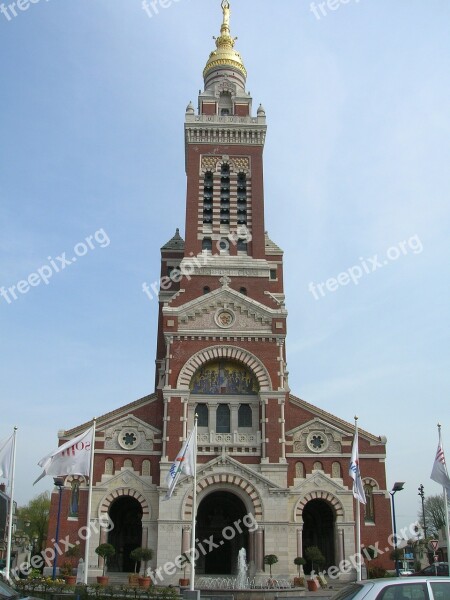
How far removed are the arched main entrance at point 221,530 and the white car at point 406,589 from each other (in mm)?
31253

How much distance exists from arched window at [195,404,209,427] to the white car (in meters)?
31.4

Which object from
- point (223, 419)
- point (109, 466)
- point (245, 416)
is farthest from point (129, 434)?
point (245, 416)

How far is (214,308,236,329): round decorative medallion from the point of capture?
43791 mm

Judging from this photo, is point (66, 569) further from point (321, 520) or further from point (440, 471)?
point (440, 471)

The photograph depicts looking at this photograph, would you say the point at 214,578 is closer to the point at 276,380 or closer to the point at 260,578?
the point at 260,578

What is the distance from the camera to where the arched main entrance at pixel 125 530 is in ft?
139

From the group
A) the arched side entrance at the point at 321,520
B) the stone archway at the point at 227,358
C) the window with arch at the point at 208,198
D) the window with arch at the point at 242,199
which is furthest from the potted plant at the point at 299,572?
the window with arch at the point at 208,198

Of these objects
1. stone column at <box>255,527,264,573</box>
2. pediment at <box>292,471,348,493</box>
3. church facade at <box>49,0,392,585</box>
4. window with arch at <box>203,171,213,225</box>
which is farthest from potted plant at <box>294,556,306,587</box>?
window with arch at <box>203,171,213,225</box>

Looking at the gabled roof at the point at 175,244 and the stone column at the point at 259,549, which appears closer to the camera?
the stone column at the point at 259,549

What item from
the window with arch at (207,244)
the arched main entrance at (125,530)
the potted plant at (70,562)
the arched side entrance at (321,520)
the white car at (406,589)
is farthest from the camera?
the window with arch at (207,244)

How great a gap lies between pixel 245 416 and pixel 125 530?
11.6 m

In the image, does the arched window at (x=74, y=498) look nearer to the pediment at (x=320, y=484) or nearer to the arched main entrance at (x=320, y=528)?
the pediment at (x=320, y=484)

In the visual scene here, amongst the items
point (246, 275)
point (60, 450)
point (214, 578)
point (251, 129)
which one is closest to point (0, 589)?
point (60, 450)

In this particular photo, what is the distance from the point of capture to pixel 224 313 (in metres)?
44.2
